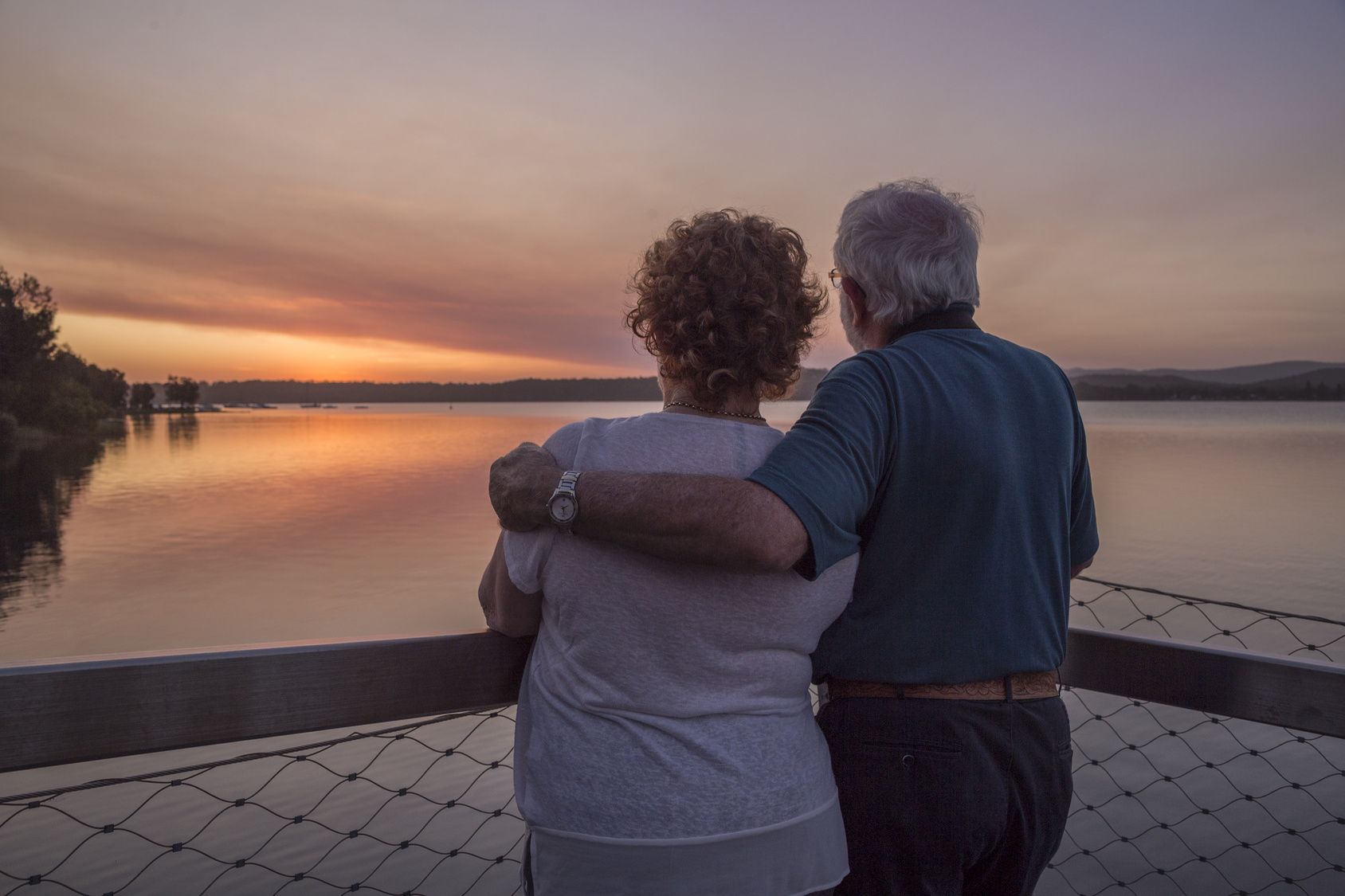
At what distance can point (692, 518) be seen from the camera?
922mm

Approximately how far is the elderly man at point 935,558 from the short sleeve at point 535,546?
0.09ft

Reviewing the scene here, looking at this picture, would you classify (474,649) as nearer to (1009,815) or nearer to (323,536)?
(1009,815)

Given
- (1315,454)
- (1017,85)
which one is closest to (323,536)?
(1017,85)

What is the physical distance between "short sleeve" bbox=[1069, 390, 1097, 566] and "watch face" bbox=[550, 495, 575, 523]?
2.80 feet

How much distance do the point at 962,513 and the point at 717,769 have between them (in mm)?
475

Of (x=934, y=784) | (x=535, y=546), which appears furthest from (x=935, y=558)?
(x=535, y=546)

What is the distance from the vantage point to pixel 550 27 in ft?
27.2

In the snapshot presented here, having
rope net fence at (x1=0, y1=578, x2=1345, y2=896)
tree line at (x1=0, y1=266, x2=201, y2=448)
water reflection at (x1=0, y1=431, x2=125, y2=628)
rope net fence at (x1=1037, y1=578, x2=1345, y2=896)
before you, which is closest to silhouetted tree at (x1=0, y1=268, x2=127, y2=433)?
tree line at (x1=0, y1=266, x2=201, y2=448)

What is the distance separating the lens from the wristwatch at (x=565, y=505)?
96cm

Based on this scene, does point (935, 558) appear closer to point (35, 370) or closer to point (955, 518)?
point (955, 518)

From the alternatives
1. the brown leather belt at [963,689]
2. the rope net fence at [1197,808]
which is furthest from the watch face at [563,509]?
the rope net fence at [1197,808]

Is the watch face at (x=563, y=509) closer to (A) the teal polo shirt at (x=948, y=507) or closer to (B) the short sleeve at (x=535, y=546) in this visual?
(B) the short sleeve at (x=535, y=546)

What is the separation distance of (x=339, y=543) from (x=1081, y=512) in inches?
691

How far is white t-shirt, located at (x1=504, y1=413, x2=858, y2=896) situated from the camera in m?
1.00
